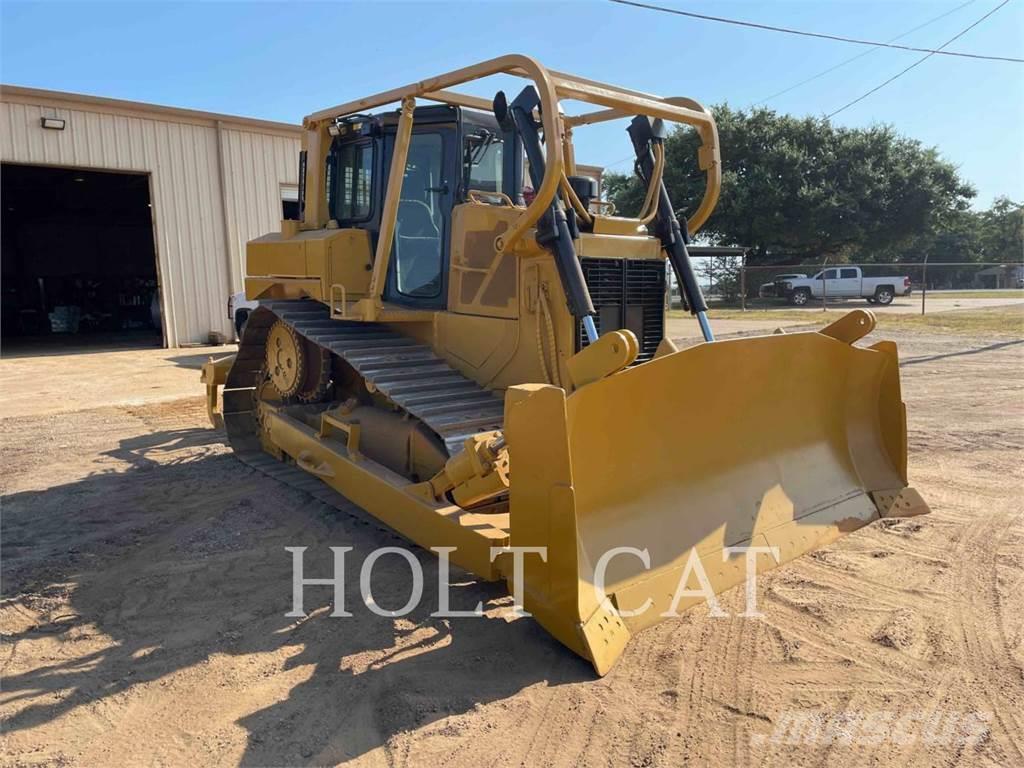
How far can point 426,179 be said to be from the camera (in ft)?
17.2

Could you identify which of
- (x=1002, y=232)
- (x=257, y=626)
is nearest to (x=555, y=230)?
(x=257, y=626)

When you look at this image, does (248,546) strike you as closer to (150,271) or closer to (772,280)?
(150,271)

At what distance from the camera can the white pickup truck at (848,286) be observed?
30844 millimetres

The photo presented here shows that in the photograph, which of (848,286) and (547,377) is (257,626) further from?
(848,286)

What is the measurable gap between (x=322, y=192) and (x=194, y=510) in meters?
2.58

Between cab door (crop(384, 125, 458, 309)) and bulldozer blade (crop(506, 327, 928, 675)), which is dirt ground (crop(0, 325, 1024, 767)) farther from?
cab door (crop(384, 125, 458, 309))

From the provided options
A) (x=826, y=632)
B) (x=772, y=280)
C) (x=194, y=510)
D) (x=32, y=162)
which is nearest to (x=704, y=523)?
(x=826, y=632)

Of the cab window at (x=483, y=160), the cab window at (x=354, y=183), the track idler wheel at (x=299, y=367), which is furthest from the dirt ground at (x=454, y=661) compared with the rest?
the cab window at (x=483, y=160)

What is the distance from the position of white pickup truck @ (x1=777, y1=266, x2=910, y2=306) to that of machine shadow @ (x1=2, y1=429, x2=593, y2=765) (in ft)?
96.7

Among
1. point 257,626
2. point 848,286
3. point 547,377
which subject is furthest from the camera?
point 848,286

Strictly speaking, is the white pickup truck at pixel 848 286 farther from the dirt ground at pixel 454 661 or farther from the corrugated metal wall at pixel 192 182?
the dirt ground at pixel 454 661

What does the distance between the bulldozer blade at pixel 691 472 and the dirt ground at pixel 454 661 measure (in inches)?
6.9

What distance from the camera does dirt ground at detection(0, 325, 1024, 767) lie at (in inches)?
109

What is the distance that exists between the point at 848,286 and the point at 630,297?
2964 cm
